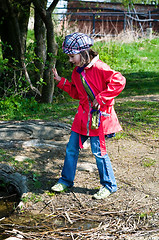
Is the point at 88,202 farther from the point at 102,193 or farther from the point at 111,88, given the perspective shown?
the point at 111,88

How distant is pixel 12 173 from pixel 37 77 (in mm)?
5053

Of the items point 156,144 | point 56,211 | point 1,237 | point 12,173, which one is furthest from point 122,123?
point 1,237

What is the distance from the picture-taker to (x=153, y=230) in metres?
3.29

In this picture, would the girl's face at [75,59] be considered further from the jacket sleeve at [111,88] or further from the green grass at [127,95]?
the green grass at [127,95]

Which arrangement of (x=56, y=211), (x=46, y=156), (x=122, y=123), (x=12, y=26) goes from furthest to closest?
1. (x=12, y=26)
2. (x=122, y=123)
3. (x=46, y=156)
4. (x=56, y=211)

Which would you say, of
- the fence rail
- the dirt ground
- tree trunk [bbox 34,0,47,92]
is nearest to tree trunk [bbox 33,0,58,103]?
tree trunk [bbox 34,0,47,92]

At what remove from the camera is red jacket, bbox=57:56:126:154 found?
11.7 ft

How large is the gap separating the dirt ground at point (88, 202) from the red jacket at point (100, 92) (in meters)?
0.82

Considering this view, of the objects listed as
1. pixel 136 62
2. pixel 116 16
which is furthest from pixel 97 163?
pixel 116 16

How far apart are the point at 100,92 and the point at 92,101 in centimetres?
15

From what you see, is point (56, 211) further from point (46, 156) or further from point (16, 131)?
point (16, 131)

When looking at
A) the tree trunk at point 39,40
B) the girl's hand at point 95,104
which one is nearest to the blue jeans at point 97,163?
the girl's hand at point 95,104

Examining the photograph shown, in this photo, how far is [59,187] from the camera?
13.4 ft

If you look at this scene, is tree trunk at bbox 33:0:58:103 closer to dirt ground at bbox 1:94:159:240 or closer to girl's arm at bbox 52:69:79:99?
dirt ground at bbox 1:94:159:240
